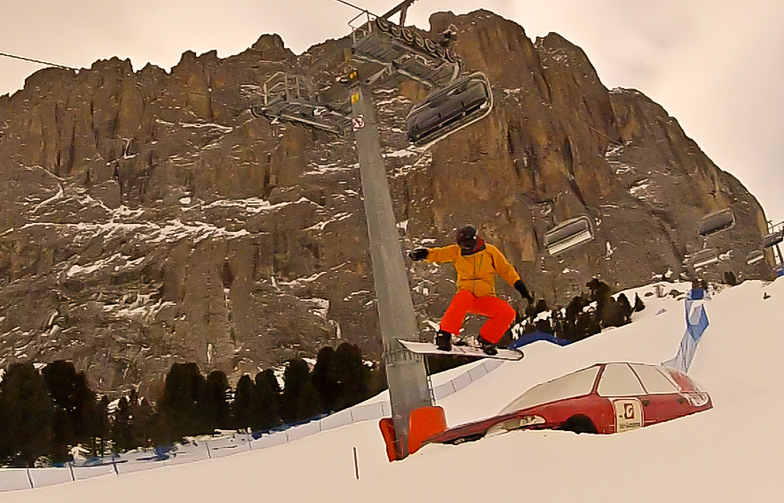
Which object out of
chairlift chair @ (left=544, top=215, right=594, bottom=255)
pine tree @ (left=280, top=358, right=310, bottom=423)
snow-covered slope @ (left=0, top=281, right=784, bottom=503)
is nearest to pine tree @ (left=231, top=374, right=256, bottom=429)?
pine tree @ (left=280, top=358, right=310, bottom=423)

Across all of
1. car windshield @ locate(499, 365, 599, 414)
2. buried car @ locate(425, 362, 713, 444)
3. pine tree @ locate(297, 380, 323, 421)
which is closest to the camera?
buried car @ locate(425, 362, 713, 444)

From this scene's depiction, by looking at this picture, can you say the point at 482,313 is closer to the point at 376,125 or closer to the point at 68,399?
the point at 376,125

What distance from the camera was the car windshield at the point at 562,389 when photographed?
5.67m

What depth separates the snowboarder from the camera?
6633 mm

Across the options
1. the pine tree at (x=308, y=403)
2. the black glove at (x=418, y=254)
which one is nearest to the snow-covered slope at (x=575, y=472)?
the black glove at (x=418, y=254)

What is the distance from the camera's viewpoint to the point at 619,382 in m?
5.71

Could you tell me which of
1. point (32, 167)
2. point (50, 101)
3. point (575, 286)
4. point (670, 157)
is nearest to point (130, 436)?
point (575, 286)

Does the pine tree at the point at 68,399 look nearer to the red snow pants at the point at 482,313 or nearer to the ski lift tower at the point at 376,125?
the ski lift tower at the point at 376,125

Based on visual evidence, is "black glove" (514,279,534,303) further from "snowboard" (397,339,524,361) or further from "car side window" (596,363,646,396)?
"car side window" (596,363,646,396)

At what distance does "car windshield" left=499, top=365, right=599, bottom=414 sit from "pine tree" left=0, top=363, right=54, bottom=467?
35564mm

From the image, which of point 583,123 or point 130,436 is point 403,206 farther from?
point 130,436

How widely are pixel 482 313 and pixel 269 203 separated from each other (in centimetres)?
9054

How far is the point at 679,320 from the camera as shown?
2408 cm

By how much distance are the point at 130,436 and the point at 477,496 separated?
43275 mm
